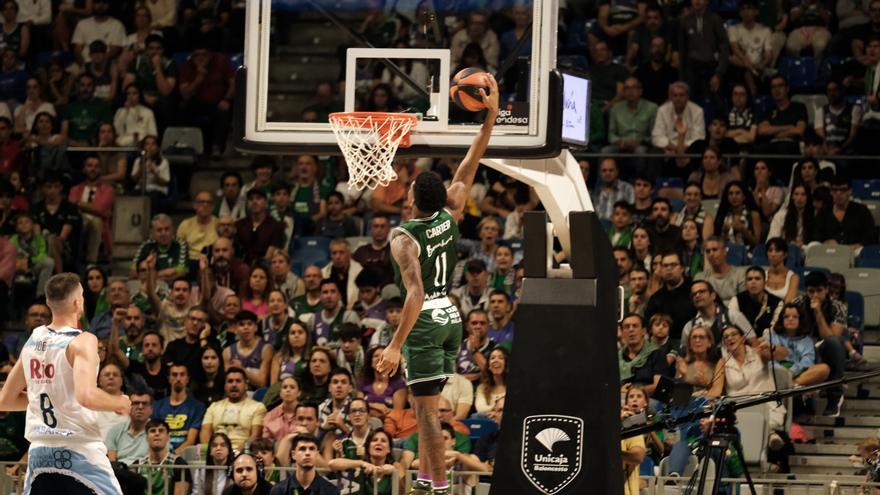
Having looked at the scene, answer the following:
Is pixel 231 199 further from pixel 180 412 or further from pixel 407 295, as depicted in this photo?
pixel 407 295

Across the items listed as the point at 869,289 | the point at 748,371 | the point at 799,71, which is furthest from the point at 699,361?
the point at 799,71

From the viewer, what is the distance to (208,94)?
18.7 metres

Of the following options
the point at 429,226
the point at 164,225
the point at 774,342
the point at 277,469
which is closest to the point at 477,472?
the point at 277,469

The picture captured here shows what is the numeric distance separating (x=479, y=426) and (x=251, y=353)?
8.61 feet

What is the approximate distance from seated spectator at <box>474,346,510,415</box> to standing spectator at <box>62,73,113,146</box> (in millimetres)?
6863

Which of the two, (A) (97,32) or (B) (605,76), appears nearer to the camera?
(B) (605,76)

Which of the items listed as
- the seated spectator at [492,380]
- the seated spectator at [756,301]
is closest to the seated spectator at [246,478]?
the seated spectator at [492,380]

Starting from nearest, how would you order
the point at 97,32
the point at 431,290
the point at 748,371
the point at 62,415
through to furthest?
the point at 62,415
the point at 431,290
the point at 748,371
the point at 97,32

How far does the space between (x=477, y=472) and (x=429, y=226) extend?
2765mm

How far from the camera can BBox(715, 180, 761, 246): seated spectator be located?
15828 millimetres

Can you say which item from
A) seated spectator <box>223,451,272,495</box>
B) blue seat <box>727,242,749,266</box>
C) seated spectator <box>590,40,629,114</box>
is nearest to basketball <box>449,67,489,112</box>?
seated spectator <box>223,451,272,495</box>

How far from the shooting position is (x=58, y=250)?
55.7 feet

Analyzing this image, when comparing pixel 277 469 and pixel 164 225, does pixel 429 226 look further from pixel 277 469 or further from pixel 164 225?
pixel 164 225

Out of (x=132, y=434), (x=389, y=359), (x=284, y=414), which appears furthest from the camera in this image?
(x=132, y=434)
